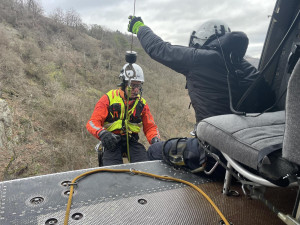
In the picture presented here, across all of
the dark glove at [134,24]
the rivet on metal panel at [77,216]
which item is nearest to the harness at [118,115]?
the dark glove at [134,24]

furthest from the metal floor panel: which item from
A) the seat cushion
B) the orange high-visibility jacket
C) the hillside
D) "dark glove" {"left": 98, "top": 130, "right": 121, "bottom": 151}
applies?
the hillside

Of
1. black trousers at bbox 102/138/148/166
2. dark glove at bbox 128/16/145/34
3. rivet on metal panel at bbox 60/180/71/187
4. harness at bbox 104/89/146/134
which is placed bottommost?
black trousers at bbox 102/138/148/166

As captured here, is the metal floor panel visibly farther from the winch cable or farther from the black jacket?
the black jacket

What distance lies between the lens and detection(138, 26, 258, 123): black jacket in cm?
208

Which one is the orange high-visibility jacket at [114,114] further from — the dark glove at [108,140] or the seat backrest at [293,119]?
the seat backrest at [293,119]

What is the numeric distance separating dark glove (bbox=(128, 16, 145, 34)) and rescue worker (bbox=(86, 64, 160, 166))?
76 centimetres

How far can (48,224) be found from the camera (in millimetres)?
1485

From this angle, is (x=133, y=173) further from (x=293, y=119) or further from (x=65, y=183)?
(x=293, y=119)

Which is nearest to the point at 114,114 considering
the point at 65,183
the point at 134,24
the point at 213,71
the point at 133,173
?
the point at 134,24

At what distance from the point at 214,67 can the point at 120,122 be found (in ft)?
6.79

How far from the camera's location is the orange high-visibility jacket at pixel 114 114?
144 inches

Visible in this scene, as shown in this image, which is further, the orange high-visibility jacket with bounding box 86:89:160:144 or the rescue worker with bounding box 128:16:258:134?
the orange high-visibility jacket with bounding box 86:89:160:144

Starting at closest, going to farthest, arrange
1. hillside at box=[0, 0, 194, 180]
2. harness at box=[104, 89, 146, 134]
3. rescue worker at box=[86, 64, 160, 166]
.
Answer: rescue worker at box=[86, 64, 160, 166] → harness at box=[104, 89, 146, 134] → hillside at box=[0, 0, 194, 180]

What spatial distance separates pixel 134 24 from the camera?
293 centimetres
